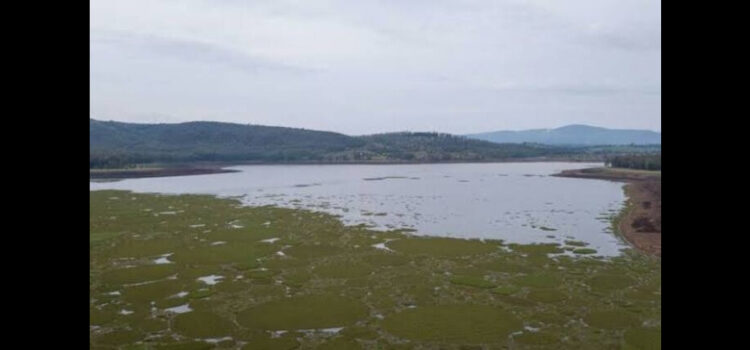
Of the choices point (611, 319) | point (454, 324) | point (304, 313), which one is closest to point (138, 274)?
point (304, 313)

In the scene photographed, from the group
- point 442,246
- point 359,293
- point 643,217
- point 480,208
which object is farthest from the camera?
point 480,208

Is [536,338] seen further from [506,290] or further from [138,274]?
[138,274]

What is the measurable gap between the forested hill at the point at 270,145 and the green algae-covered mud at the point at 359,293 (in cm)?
9013

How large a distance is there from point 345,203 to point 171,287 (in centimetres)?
2730

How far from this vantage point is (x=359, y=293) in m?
17.0

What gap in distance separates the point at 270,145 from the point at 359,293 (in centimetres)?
12416

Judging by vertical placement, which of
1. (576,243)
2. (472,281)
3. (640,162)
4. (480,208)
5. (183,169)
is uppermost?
(640,162)

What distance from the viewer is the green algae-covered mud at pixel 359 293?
1312 centimetres

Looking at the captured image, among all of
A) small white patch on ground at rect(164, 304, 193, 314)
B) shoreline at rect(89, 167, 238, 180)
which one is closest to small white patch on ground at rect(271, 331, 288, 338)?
small white patch on ground at rect(164, 304, 193, 314)

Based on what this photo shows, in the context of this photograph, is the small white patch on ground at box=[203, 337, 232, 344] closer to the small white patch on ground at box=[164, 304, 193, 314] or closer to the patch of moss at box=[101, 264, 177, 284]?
the small white patch on ground at box=[164, 304, 193, 314]

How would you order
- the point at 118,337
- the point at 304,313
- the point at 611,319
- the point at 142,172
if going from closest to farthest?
the point at 118,337
the point at 611,319
the point at 304,313
the point at 142,172
